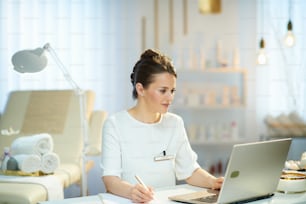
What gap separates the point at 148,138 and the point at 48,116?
6.45 ft

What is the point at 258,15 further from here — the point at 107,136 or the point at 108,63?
the point at 107,136

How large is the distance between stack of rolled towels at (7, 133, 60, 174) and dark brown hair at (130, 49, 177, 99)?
113cm

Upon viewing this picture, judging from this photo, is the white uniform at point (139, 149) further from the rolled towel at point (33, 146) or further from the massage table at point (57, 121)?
the massage table at point (57, 121)

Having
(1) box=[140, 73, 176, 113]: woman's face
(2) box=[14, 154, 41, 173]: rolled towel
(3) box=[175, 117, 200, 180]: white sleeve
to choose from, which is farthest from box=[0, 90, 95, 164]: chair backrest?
(1) box=[140, 73, 176, 113]: woman's face

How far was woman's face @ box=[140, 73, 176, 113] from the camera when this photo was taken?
6.86ft

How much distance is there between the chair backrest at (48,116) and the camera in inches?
150

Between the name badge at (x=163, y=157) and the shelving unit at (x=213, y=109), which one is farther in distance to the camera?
the shelving unit at (x=213, y=109)

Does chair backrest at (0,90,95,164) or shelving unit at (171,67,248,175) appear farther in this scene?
shelving unit at (171,67,248,175)

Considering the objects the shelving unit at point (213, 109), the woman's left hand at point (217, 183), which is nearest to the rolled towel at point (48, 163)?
the woman's left hand at point (217, 183)

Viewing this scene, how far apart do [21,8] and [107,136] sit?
2.79 m

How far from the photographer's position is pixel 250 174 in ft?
5.61

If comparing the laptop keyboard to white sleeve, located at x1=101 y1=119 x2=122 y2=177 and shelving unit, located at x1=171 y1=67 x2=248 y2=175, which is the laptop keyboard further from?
shelving unit, located at x1=171 y1=67 x2=248 y2=175

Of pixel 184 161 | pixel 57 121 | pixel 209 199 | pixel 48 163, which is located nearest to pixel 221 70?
pixel 57 121

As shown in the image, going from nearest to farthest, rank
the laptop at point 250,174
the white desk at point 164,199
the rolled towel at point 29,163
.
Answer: the laptop at point 250,174, the white desk at point 164,199, the rolled towel at point 29,163
